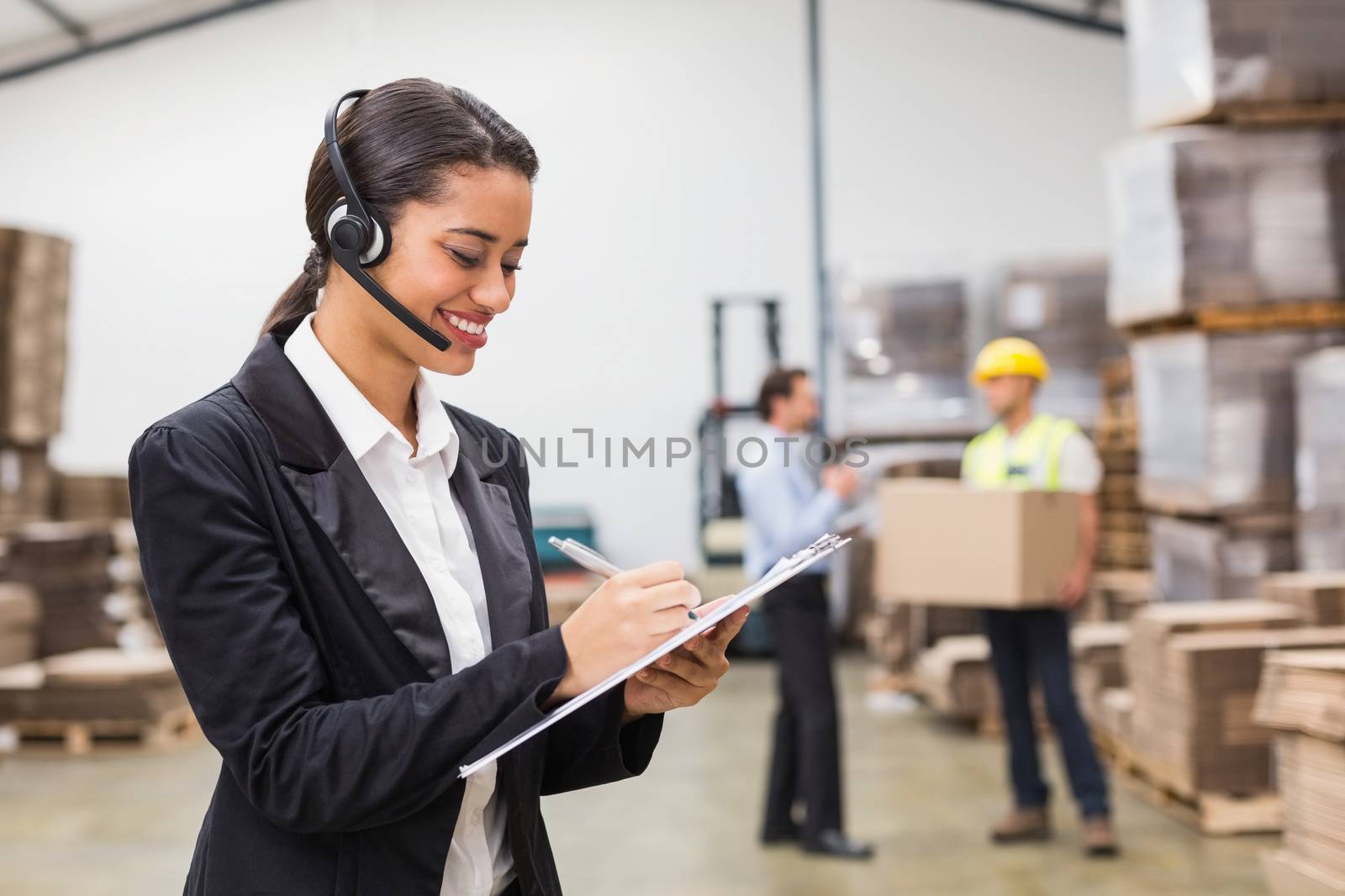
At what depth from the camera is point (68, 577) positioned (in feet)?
21.9

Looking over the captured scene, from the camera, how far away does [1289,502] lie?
4914 mm

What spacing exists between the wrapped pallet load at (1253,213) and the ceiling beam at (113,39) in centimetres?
372

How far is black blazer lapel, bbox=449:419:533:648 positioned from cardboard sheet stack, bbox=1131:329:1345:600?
4227 mm

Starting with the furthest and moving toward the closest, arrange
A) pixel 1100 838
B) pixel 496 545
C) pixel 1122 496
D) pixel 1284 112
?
pixel 1122 496 → pixel 1284 112 → pixel 1100 838 → pixel 496 545

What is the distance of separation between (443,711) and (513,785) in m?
0.24

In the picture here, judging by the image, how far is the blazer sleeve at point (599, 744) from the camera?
Result: 1304 millimetres

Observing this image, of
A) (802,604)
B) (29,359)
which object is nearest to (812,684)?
(802,604)

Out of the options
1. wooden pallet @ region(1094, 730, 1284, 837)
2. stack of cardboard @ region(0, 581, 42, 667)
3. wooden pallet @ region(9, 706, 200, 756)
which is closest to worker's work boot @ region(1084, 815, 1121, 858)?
wooden pallet @ region(1094, 730, 1284, 837)

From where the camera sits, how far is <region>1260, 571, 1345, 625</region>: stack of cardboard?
449 cm

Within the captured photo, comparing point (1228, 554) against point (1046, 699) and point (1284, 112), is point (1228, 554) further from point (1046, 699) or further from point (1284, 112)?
point (1284, 112)

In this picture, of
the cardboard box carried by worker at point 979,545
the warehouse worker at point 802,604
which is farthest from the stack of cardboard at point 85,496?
the cardboard box carried by worker at point 979,545

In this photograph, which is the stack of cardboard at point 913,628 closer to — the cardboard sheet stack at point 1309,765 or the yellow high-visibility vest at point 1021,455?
the yellow high-visibility vest at point 1021,455

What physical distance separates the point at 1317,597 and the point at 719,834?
2.39 metres

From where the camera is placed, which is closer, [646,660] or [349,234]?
[646,660]
